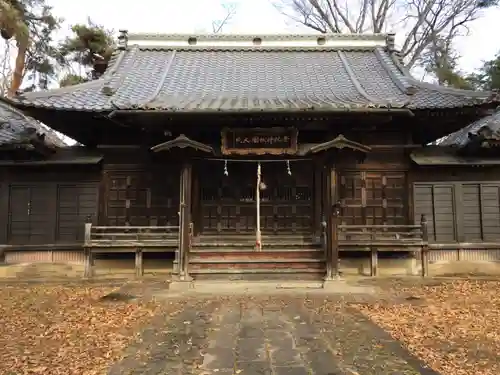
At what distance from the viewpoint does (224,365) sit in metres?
5.19

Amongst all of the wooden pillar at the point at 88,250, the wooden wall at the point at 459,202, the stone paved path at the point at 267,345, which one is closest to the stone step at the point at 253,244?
the wooden pillar at the point at 88,250

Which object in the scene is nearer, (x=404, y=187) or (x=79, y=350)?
(x=79, y=350)

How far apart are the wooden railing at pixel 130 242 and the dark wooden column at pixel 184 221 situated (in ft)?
3.09

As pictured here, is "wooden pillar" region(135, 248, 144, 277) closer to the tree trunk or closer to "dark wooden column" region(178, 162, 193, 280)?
"dark wooden column" region(178, 162, 193, 280)

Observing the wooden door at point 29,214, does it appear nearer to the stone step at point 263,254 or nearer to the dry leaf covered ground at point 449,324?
the stone step at point 263,254

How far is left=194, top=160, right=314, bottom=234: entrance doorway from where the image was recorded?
1275 centimetres

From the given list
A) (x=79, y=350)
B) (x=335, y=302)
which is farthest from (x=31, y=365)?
(x=335, y=302)

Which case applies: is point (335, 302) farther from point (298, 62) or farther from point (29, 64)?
point (29, 64)

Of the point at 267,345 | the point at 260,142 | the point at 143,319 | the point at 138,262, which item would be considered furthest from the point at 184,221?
the point at 267,345

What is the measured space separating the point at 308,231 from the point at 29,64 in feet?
72.8

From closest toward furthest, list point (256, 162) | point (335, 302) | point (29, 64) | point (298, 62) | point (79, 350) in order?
point (79, 350), point (335, 302), point (256, 162), point (298, 62), point (29, 64)

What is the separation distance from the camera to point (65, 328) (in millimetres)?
6934

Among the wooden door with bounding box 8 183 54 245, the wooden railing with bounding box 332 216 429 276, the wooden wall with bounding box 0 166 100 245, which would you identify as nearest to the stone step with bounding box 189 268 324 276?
the wooden railing with bounding box 332 216 429 276

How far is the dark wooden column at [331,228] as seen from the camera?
10430 millimetres
